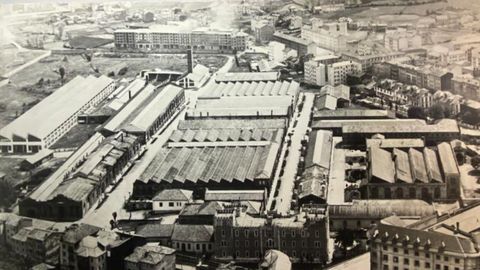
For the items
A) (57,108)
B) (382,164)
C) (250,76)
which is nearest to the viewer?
(382,164)

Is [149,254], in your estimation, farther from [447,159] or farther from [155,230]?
[447,159]

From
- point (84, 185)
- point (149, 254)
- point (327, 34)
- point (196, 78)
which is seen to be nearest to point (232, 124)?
point (196, 78)

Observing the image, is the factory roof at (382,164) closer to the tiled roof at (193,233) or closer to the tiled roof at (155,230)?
the tiled roof at (193,233)

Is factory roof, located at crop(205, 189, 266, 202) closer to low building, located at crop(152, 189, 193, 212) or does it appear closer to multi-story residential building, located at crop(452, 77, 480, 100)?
low building, located at crop(152, 189, 193, 212)

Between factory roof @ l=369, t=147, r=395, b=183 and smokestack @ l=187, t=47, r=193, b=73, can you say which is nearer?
factory roof @ l=369, t=147, r=395, b=183

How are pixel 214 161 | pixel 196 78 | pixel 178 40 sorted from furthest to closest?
1. pixel 196 78
2. pixel 178 40
3. pixel 214 161

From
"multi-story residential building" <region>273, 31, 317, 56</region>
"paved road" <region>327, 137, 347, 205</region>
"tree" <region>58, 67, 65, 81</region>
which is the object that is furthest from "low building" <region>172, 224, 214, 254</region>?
"multi-story residential building" <region>273, 31, 317, 56</region>
